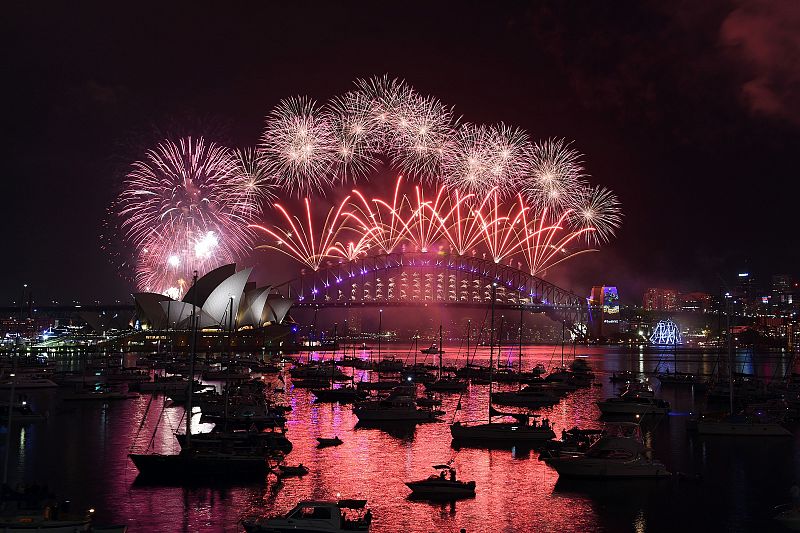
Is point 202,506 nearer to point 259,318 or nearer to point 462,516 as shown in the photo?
point 462,516

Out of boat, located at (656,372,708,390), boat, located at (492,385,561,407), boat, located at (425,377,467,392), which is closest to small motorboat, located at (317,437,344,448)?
boat, located at (492,385,561,407)

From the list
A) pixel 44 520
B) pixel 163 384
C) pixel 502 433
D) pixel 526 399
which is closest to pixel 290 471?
pixel 502 433

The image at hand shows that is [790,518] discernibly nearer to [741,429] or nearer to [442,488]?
[442,488]

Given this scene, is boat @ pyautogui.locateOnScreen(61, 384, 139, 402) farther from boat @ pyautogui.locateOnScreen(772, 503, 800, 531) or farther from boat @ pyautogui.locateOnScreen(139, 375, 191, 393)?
boat @ pyautogui.locateOnScreen(772, 503, 800, 531)

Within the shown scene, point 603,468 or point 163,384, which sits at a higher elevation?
point 163,384

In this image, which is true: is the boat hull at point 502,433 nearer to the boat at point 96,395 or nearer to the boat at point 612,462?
the boat at point 612,462

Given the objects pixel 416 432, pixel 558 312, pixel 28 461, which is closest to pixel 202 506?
pixel 28 461

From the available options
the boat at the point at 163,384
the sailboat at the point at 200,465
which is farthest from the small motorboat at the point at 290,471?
the boat at the point at 163,384
